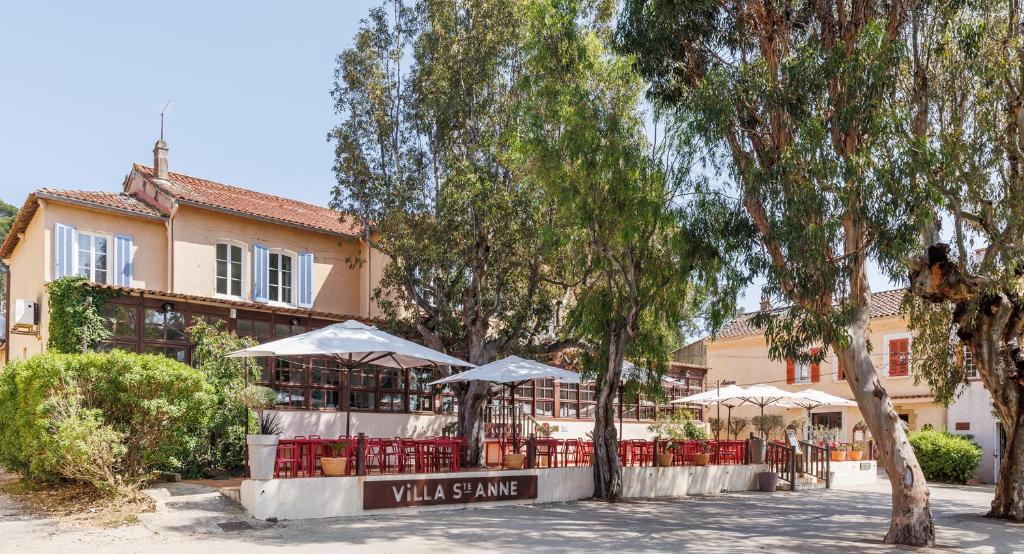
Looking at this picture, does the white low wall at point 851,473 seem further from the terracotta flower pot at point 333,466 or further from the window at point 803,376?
the terracotta flower pot at point 333,466

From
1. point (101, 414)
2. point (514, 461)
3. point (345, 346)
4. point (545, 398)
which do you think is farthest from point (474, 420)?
point (101, 414)

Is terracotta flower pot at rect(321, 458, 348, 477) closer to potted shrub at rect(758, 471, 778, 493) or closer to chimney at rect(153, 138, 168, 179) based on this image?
chimney at rect(153, 138, 168, 179)

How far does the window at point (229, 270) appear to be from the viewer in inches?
795

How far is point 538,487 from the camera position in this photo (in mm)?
16297

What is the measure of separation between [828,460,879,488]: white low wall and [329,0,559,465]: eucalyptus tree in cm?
928

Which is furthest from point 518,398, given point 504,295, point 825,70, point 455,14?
point 825,70

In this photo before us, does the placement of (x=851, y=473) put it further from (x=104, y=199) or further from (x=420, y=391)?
(x=104, y=199)

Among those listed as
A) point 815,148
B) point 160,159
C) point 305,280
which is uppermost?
point 160,159

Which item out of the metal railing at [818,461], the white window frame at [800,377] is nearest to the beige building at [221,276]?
the metal railing at [818,461]

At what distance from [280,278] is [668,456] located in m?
9.74

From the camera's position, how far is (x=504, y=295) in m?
18.7

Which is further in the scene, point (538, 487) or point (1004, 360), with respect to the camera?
point (538, 487)

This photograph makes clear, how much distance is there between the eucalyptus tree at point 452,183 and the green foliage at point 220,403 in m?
3.43

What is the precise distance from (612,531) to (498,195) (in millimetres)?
7031
